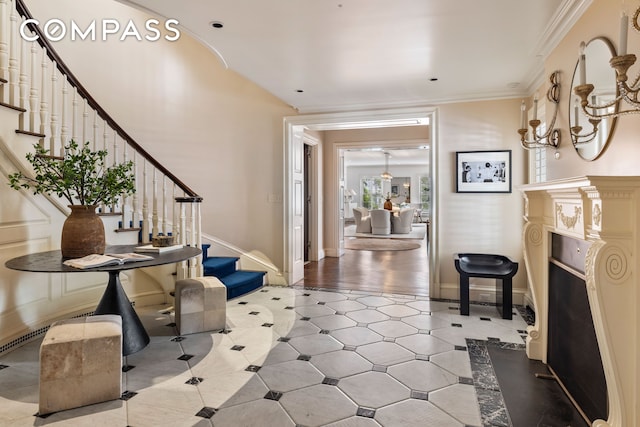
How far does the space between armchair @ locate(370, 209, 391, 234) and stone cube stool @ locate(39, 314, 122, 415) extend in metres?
9.56

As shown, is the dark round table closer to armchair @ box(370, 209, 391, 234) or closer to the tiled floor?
the tiled floor

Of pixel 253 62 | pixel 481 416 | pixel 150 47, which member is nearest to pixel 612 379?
pixel 481 416

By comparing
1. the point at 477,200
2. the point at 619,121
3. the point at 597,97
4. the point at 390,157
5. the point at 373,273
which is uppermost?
the point at 390,157

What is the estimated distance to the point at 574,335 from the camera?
7.26 ft

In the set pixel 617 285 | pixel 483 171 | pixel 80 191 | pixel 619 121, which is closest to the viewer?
pixel 617 285

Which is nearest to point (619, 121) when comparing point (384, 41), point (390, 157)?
point (384, 41)

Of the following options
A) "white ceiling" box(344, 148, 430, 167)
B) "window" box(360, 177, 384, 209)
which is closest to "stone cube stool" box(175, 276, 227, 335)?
"white ceiling" box(344, 148, 430, 167)

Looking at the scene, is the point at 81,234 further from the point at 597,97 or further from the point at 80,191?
the point at 597,97

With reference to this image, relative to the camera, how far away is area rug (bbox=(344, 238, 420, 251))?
870 cm

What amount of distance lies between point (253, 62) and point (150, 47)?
2.52 metres

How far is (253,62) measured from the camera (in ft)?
11.4

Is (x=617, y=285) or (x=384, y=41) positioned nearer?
(x=617, y=285)

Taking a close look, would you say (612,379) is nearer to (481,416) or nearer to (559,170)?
(481,416)

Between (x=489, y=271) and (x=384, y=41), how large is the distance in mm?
2514
